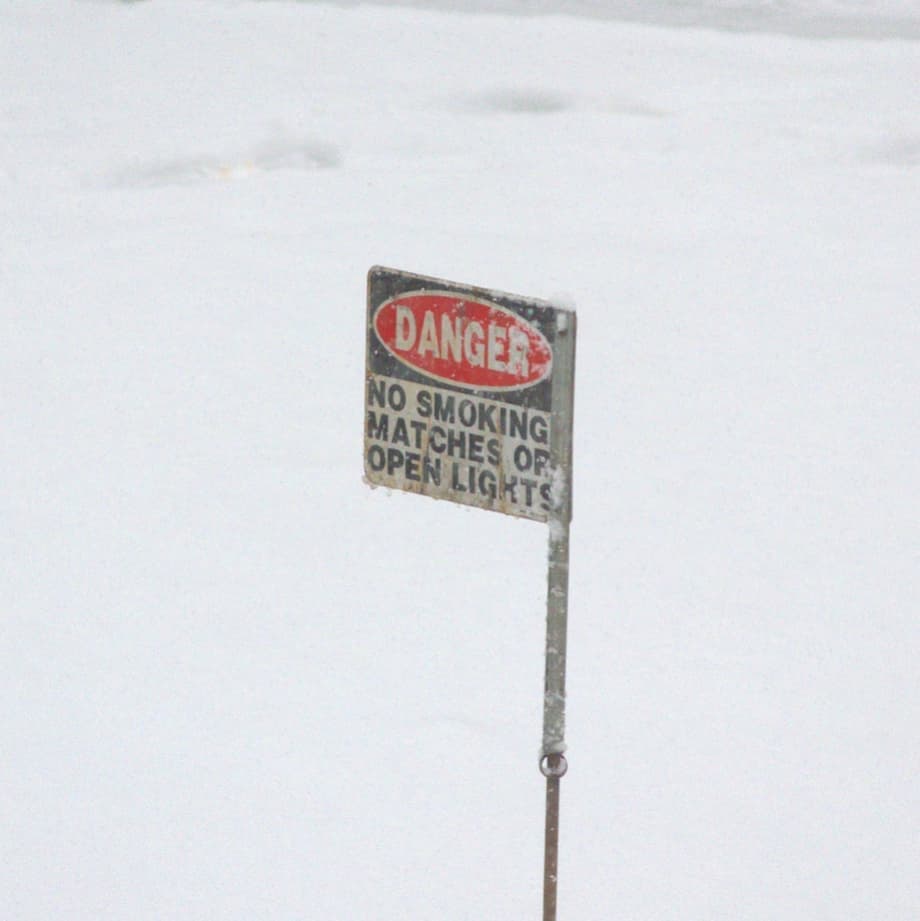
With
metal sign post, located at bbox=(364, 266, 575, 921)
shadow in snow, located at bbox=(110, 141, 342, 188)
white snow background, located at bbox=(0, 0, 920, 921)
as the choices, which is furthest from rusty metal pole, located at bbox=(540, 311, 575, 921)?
shadow in snow, located at bbox=(110, 141, 342, 188)

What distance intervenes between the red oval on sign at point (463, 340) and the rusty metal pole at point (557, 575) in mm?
44

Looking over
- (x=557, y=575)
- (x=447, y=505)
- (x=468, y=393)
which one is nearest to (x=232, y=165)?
(x=447, y=505)

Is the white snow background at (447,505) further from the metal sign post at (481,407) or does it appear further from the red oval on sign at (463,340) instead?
the red oval on sign at (463,340)

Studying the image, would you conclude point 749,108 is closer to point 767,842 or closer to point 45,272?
point 45,272

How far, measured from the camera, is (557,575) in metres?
3.09

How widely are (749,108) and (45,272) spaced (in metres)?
3.81

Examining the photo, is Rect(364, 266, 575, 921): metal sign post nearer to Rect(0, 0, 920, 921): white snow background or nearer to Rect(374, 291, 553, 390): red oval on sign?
Rect(374, 291, 553, 390): red oval on sign

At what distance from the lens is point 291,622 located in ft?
16.2

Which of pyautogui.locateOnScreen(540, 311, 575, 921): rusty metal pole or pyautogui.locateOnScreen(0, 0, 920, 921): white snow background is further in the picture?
pyautogui.locateOnScreen(0, 0, 920, 921): white snow background

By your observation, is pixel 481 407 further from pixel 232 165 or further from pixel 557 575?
pixel 232 165

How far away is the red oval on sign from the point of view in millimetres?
2996

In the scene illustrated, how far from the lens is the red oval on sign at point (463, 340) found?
9.83ft

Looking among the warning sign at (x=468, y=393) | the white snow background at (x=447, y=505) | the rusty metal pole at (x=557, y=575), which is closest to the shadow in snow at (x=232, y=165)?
the white snow background at (x=447, y=505)

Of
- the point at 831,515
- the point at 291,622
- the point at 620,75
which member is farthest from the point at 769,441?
the point at 620,75
